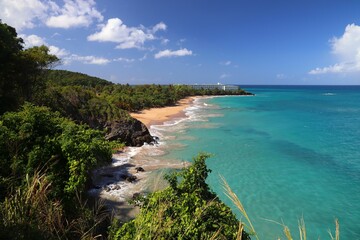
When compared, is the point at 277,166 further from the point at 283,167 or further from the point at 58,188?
the point at 58,188

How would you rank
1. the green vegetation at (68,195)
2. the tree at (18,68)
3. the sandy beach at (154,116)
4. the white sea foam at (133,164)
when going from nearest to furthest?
the green vegetation at (68,195) → the white sea foam at (133,164) → the tree at (18,68) → the sandy beach at (154,116)

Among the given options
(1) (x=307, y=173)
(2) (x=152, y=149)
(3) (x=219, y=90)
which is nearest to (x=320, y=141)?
(1) (x=307, y=173)

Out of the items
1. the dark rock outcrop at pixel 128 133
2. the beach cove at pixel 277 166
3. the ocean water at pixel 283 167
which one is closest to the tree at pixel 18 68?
the dark rock outcrop at pixel 128 133

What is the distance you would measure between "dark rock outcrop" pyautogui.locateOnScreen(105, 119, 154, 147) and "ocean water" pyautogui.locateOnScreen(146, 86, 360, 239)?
2250 millimetres

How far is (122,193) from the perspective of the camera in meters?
14.5

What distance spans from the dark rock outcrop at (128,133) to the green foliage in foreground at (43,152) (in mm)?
14746

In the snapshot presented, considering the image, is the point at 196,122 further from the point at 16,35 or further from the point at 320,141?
the point at 16,35

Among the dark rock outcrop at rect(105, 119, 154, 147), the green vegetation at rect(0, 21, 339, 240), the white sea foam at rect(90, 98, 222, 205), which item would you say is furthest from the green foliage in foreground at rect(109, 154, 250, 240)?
the dark rock outcrop at rect(105, 119, 154, 147)

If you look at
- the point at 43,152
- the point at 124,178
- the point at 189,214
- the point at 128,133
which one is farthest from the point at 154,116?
the point at 189,214

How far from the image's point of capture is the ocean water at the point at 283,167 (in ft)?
41.4

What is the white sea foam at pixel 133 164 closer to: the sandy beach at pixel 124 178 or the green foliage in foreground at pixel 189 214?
the sandy beach at pixel 124 178

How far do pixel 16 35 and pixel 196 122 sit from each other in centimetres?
2455

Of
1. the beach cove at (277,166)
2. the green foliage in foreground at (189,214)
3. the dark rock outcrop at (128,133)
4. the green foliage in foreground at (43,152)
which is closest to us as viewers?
the green foliage in foreground at (189,214)

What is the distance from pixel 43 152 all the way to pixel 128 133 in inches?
656
